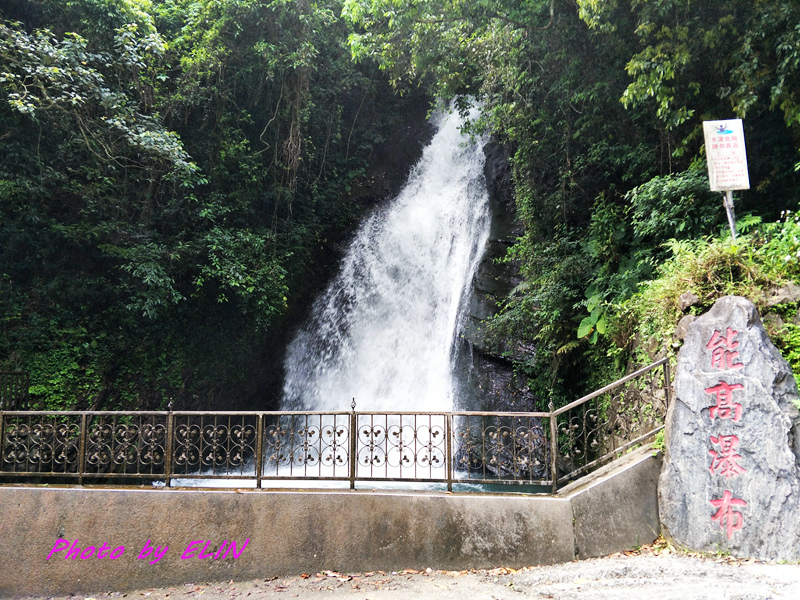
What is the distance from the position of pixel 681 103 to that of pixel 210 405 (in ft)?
37.9

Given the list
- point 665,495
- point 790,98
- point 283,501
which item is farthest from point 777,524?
point 790,98

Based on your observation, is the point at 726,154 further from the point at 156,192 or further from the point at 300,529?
the point at 156,192

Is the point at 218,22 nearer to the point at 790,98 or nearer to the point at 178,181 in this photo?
the point at 178,181

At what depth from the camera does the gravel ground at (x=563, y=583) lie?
3766 mm

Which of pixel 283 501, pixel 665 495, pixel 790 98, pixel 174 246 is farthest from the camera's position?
pixel 174 246

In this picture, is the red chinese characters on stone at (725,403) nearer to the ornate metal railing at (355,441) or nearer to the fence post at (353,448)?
the ornate metal railing at (355,441)

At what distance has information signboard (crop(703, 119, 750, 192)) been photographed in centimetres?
590

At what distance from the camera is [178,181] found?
38.6 ft

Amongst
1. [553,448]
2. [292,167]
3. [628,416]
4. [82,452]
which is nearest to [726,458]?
[628,416]

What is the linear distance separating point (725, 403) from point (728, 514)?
0.96 meters

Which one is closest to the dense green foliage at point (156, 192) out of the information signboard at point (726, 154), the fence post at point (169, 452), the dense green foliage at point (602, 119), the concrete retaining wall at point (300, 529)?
the dense green foliage at point (602, 119)

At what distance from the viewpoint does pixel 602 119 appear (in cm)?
919

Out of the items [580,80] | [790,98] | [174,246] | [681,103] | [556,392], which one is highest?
[580,80]

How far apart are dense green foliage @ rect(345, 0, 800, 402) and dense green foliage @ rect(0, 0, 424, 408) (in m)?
3.63
